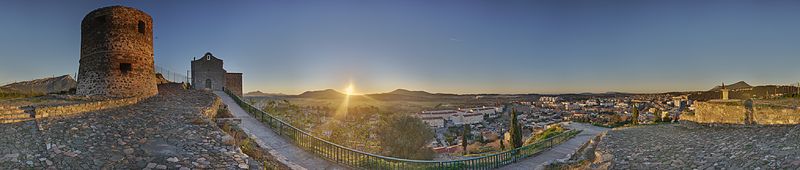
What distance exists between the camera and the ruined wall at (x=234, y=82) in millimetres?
36938

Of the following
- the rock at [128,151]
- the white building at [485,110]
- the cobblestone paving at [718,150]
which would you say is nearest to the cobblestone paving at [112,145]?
the rock at [128,151]

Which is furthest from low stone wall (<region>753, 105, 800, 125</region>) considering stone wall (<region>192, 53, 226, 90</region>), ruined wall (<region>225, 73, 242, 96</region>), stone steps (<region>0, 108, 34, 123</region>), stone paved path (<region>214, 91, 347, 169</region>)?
ruined wall (<region>225, 73, 242, 96</region>)

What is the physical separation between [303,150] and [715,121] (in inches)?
576

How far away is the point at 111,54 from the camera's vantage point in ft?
54.2

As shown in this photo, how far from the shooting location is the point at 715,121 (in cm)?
1310

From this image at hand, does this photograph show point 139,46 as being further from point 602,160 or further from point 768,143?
point 768,143

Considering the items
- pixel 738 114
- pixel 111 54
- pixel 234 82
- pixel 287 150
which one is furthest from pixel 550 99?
pixel 111 54

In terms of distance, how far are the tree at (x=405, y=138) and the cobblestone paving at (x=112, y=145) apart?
1217 cm

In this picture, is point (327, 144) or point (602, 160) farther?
point (327, 144)

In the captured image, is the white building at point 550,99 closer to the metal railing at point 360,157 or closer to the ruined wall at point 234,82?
the ruined wall at point 234,82

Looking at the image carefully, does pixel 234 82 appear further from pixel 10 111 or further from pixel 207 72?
pixel 10 111

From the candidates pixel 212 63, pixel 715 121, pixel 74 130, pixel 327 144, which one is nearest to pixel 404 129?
pixel 327 144

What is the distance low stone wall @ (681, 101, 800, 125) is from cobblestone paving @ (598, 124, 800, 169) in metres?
0.54

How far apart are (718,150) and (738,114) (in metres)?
5.16
